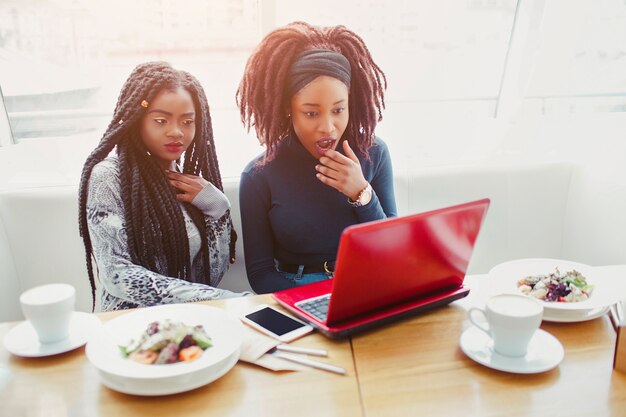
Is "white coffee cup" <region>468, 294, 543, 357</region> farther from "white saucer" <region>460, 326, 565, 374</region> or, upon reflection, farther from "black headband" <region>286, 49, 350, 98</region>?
"black headband" <region>286, 49, 350, 98</region>

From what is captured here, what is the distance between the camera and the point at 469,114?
3.22 meters

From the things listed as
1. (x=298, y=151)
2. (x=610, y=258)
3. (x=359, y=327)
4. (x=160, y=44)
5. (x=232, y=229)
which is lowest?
(x=610, y=258)

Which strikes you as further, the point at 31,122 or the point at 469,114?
the point at 469,114

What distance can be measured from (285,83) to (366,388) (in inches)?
37.4

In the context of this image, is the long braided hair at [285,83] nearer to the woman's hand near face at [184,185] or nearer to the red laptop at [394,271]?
the woman's hand near face at [184,185]

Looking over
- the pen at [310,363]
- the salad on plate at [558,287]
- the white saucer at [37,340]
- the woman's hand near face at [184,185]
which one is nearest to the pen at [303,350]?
the pen at [310,363]

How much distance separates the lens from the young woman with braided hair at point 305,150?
1532mm

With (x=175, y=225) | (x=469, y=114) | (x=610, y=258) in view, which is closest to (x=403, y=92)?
(x=469, y=114)

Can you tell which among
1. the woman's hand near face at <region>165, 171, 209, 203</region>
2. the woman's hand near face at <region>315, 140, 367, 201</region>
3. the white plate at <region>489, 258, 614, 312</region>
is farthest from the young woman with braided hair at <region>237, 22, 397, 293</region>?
the white plate at <region>489, 258, 614, 312</region>

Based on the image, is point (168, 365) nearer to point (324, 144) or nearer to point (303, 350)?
point (303, 350)

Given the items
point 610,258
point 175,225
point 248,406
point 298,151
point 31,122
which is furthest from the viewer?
point 31,122

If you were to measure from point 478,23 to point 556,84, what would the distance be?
58cm

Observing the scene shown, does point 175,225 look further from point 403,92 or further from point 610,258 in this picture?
point 403,92

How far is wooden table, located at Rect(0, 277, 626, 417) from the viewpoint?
802mm
